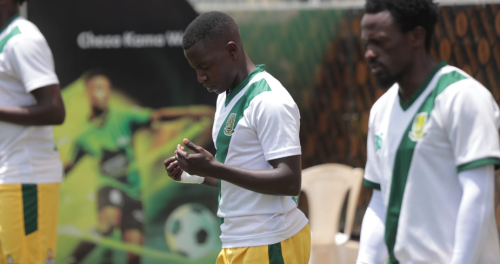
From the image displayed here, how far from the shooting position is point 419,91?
6.70ft

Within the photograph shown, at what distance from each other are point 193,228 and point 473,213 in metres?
3.82

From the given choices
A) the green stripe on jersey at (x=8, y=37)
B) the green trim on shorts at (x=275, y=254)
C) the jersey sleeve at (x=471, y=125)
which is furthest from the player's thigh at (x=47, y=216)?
the jersey sleeve at (x=471, y=125)

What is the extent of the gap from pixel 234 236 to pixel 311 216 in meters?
2.43

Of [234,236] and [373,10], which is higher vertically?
[373,10]

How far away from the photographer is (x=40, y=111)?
→ 326 centimetres

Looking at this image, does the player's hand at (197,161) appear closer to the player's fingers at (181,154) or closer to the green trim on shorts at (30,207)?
the player's fingers at (181,154)

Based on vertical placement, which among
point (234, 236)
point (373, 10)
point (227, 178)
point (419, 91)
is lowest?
point (234, 236)

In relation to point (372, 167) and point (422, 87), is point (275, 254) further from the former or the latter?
point (422, 87)

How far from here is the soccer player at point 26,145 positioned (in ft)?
10.6

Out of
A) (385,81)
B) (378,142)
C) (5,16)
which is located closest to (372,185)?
(378,142)

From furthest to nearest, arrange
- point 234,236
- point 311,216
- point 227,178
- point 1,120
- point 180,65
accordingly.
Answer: point 180,65 → point 311,216 → point 1,120 → point 234,236 → point 227,178

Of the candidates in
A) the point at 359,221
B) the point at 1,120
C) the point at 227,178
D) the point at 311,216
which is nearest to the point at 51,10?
the point at 1,120

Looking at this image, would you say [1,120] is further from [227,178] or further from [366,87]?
[366,87]

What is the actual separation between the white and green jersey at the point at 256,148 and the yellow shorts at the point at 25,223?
113 centimetres
